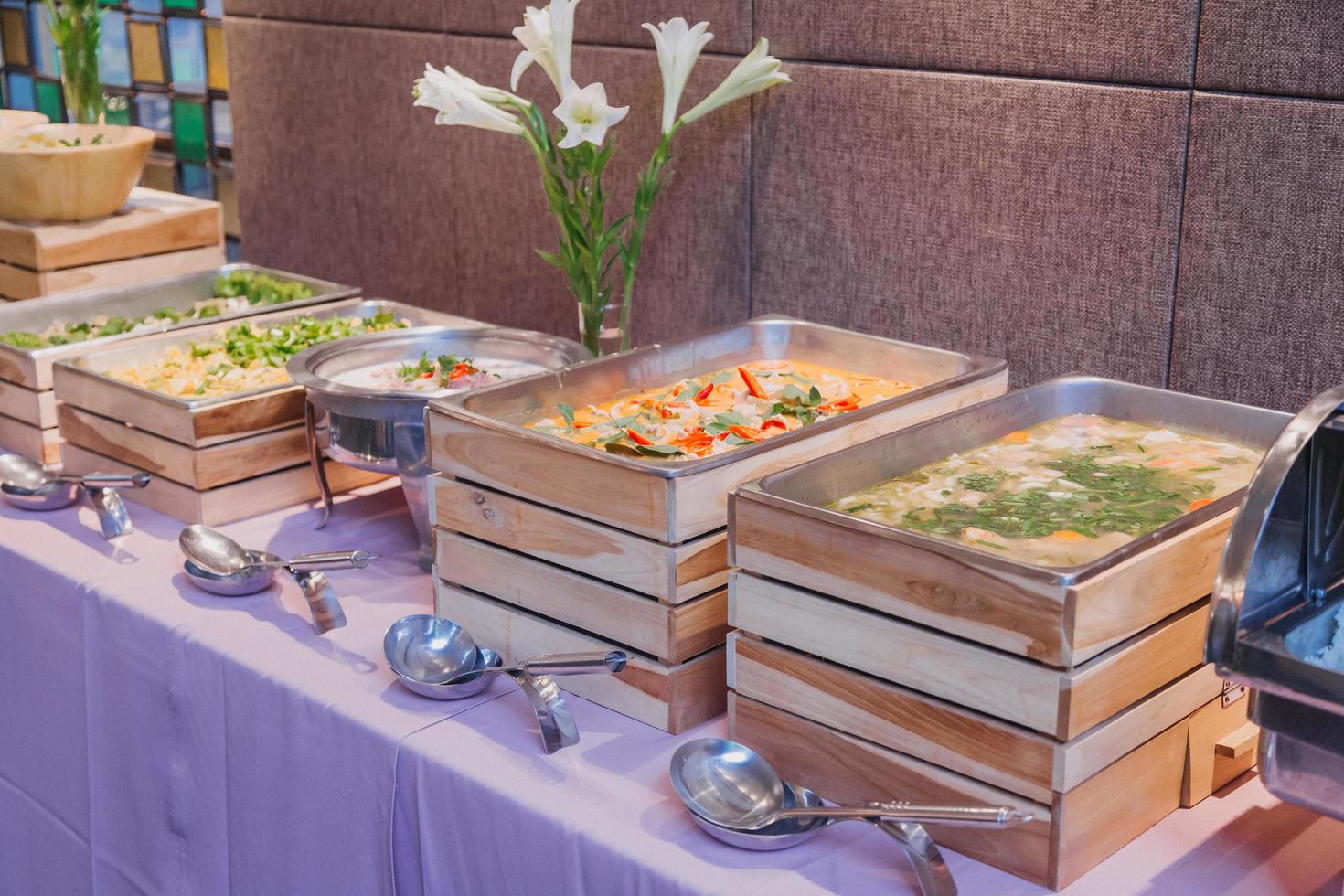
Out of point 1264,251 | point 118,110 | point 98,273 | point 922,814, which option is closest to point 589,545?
point 922,814

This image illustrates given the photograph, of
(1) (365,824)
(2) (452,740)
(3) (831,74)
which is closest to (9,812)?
(1) (365,824)

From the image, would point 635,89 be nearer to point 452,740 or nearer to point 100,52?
point 452,740

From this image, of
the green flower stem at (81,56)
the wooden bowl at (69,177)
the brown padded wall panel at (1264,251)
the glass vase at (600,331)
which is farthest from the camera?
the green flower stem at (81,56)

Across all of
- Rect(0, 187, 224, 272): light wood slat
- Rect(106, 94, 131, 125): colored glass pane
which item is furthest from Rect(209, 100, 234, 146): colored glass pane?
Rect(0, 187, 224, 272): light wood slat

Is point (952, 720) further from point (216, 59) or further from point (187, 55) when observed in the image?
point (187, 55)

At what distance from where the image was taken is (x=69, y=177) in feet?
7.11

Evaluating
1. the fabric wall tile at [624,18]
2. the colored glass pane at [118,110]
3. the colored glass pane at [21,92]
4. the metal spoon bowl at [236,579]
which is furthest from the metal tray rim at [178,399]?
the colored glass pane at [21,92]

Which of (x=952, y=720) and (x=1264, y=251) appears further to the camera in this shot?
(x=1264, y=251)

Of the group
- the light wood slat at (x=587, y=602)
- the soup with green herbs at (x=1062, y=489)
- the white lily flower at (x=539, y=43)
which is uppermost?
the white lily flower at (x=539, y=43)

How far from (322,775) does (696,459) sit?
0.47m

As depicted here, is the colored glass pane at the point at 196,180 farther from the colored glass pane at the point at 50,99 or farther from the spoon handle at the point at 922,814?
the spoon handle at the point at 922,814

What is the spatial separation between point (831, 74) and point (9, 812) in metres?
1.37

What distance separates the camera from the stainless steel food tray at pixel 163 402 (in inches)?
63.4

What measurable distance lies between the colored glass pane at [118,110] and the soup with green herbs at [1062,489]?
2.61 meters
